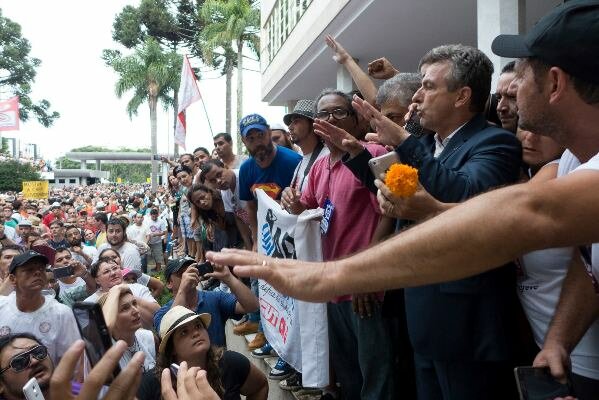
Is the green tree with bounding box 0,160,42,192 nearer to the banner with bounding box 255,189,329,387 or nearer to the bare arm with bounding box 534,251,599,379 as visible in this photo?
the banner with bounding box 255,189,329,387

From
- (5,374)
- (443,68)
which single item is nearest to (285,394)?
(5,374)

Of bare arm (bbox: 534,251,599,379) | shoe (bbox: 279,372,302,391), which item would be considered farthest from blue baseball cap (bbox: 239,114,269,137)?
bare arm (bbox: 534,251,599,379)

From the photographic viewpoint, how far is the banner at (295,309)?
337 centimetres

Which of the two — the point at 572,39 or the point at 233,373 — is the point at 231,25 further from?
the point at 572,39

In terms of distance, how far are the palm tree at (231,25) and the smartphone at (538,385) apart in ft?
80.9

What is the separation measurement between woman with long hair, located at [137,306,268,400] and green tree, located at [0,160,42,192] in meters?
44.4

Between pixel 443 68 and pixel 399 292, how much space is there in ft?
3.96

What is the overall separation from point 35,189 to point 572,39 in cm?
2044

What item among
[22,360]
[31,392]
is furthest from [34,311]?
[31,392]

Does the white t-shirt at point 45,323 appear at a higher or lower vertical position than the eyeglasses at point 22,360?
lower

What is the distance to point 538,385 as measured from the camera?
1646mm

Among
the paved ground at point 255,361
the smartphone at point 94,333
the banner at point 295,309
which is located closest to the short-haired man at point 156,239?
the paved ground at point 255,361

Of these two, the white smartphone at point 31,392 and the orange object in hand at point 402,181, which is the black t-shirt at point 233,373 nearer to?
the white smartphone at point 31,392

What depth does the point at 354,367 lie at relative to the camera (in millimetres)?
3359
